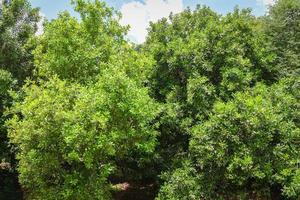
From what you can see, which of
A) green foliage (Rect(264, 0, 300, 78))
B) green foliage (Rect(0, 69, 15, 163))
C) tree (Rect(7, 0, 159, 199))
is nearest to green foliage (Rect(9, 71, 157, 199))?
tree (Rect(7, 0, 159, 199))

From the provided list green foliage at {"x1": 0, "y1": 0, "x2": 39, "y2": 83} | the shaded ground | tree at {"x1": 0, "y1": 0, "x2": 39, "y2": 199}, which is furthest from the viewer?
the shaded ground

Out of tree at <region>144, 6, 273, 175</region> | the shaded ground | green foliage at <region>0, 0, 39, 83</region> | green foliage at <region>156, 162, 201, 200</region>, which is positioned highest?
green foliage at <region>0, 0, 39, 83</region>

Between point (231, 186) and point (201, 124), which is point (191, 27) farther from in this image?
point (231, 186)

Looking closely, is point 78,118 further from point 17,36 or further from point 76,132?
point 17,36

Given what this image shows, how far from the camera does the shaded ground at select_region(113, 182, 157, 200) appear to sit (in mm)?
28267

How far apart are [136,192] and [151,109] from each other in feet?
35.3

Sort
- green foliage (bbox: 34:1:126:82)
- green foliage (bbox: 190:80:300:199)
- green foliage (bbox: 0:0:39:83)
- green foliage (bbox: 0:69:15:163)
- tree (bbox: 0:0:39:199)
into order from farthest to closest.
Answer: green foliage (bbox: 0:0:39:83) → tree (bbox: 0:0:39:199) → green foliage (bbox: 0:69:15:163) → green foliage (bbox: 34:1:126:82) → green foliage (bbox: 190:80:300:199)

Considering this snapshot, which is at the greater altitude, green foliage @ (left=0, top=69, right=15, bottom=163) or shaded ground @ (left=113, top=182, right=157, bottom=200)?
green foliage @ (left=0, top=69, right=15, bottom=163)

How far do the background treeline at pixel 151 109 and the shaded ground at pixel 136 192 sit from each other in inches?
21.1

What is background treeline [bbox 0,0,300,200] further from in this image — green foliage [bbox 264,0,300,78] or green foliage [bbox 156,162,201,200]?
green foliage [bbox 264,0,300,78]

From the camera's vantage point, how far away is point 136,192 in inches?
1164

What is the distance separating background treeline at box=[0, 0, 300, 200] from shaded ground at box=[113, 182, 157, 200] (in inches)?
21.1

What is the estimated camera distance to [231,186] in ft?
Result: 71.2

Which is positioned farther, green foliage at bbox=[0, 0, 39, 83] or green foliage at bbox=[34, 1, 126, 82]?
green foliage at bbox=[0, 0, 39, 83]
